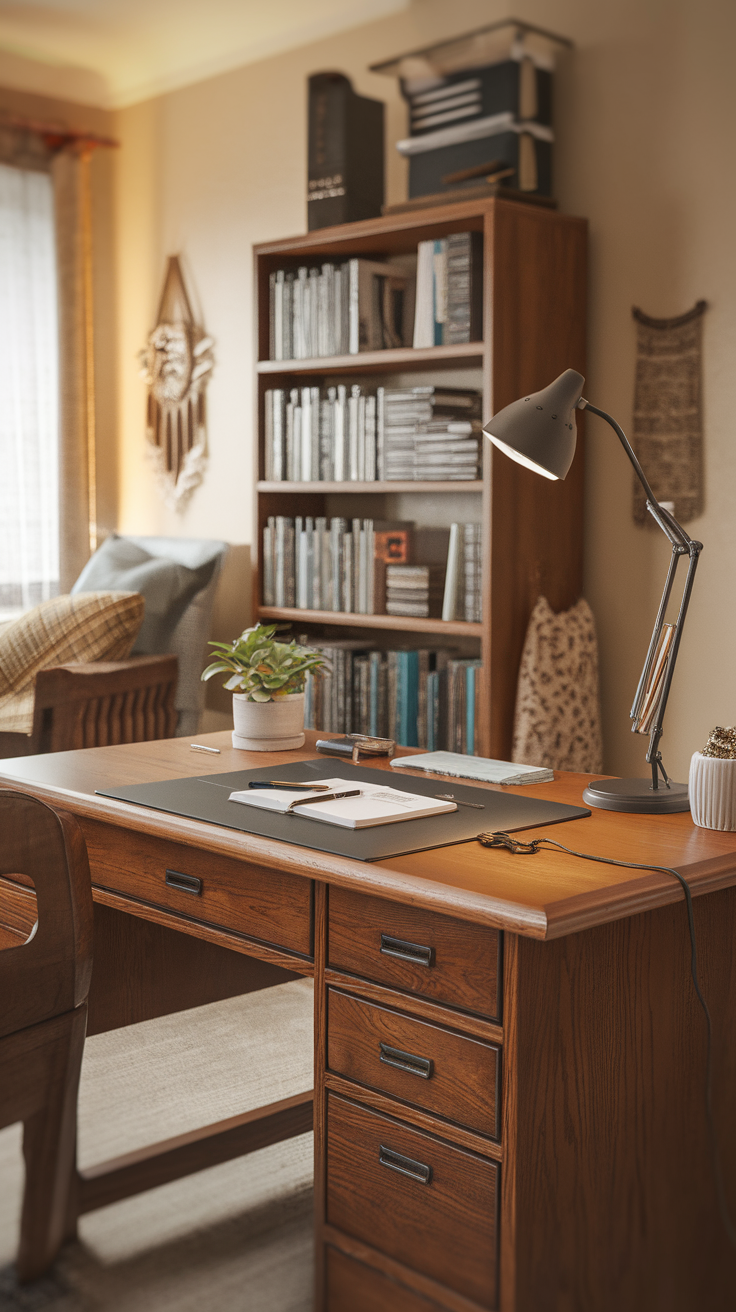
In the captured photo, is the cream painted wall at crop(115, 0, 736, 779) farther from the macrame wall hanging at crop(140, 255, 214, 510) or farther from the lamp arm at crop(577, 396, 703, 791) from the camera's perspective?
the lamp arm at crop(577, 396, 703, 791)

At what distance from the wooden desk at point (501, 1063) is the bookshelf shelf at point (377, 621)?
5.13 ft

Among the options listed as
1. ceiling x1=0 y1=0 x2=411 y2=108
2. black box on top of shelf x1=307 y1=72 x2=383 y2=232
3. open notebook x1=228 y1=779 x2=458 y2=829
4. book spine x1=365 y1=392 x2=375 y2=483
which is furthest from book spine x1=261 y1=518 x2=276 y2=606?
open notebook x1=228 y1=779 x2=458 y2=829

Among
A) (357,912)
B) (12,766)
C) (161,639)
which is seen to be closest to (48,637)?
(161,639)

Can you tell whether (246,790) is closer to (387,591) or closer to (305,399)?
(387,591)

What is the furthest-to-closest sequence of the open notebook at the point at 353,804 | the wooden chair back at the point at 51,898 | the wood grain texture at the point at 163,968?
1. the wood grain texture at the point at 163,968
2. the open notebook at the point at 353,804
3. the wooden chair back at the point at 51,898

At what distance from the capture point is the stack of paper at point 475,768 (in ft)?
6.85

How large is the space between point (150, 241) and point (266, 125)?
74 cm

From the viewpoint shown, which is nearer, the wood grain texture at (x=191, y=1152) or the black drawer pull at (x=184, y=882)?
the wood grain texture at (x=191, y=1152)

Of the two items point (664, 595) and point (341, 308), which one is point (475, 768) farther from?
point (341, 308)

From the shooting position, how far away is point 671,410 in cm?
320

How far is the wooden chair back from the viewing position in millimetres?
1219

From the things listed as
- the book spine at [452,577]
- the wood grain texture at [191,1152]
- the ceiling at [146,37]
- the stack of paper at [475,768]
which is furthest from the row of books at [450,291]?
the wood grain texture at [191,1152]

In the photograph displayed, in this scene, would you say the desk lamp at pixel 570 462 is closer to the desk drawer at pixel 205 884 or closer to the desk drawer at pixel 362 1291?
the desk drawer at pixel 205 884

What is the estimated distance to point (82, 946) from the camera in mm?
1266
